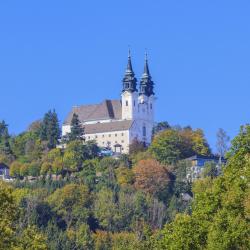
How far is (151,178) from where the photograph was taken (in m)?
120

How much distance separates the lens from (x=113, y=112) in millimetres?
147625

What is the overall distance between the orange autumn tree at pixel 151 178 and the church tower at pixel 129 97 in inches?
833

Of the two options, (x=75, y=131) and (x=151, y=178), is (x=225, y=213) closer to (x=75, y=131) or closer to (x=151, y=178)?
(x=151, y=178)

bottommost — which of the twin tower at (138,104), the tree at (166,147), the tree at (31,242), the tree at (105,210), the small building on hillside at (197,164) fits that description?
the tree at (31,242)

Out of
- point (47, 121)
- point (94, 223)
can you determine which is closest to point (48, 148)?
point (47, 121)

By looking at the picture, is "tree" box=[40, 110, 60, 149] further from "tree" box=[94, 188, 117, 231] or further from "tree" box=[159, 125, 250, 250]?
"tree" box=[159, 125, 250, 250]

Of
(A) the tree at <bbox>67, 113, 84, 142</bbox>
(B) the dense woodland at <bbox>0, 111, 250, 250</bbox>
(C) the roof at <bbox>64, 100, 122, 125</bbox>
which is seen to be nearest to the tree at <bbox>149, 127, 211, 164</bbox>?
(B) the dense woodland at <bbox>0, 111, 250, 250</bbox>

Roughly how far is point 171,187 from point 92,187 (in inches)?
322

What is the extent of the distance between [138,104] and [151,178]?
25269 mm

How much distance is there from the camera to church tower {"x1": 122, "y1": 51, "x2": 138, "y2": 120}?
469 ft

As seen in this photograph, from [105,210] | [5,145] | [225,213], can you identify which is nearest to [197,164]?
[105,210]

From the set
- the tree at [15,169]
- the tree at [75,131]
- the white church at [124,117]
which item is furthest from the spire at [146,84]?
the tree at [15,169]

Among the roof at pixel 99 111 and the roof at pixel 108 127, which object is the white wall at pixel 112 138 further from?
the roof at pixel 99 111

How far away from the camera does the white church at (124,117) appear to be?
13862cm
